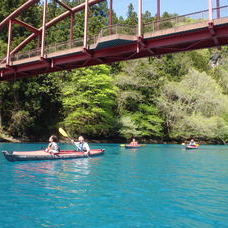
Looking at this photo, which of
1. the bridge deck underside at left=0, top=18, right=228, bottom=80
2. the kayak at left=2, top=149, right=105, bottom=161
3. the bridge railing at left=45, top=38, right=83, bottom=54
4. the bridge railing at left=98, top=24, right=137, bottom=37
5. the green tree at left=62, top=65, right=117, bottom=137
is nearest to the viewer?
the kayak at left=2, top=149, right=105, bottom=161

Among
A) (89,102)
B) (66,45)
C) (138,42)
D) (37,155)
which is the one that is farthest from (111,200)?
(89,102)

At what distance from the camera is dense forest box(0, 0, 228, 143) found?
41.3 metres

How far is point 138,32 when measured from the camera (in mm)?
19719

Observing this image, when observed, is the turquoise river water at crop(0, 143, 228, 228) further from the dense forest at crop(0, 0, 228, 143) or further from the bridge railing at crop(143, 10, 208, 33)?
the dense forest at crop(0, 0, 228, 143)

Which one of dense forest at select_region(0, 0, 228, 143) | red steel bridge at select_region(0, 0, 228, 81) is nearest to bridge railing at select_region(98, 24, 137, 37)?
red steel bridge at select_region(0, 0, 228, 81)

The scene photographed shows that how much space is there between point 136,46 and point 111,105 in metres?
25.0

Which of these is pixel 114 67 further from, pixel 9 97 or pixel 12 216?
pixel 12 216

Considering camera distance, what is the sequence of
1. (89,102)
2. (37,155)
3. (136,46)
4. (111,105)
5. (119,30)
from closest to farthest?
(37,155) → (136,46) → (119,30) → (89,102) → (111,105)

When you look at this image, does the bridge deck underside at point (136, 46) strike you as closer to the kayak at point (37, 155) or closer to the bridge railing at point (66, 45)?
the bridge railing at point (66, 45)

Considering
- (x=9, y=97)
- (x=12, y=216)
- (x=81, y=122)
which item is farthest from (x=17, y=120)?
(x=12, y=216)

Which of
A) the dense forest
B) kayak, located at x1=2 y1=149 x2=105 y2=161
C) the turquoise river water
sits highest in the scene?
the dense forest

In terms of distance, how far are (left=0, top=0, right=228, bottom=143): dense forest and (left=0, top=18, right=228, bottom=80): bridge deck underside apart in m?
14.4

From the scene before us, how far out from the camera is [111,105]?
149ft

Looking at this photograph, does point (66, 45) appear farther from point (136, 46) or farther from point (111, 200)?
point (111, 200)
